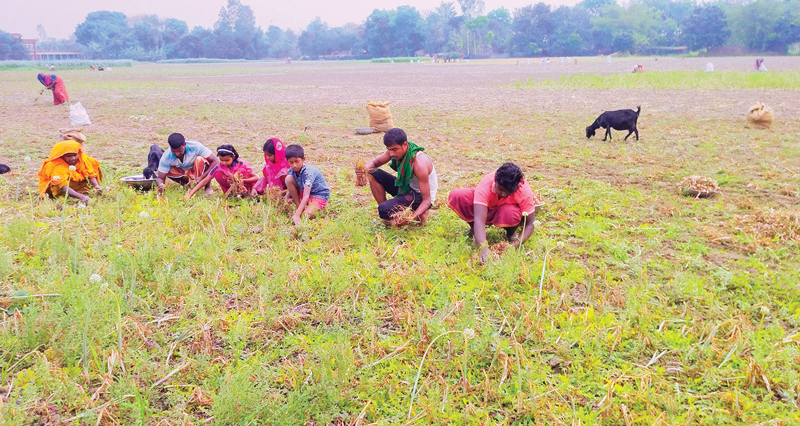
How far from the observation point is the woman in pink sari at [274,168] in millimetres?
5758

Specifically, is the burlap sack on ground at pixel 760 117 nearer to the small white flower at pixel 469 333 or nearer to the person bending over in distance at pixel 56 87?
the small white flower at pixel 469 333

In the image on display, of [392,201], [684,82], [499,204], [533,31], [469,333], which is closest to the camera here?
[469,333]

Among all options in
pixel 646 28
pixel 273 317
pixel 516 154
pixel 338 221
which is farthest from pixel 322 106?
pixel 646 28

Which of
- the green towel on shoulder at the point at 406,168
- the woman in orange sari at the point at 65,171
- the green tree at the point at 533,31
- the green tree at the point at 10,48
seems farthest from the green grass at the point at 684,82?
the green tree at the point at 10,48

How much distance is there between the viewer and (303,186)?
5402mm

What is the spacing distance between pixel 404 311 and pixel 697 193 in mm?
4112

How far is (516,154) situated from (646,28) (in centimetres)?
9182

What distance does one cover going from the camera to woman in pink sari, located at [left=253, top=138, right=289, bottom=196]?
18.9 feet

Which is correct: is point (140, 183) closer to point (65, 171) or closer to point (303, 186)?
point (65, 171)

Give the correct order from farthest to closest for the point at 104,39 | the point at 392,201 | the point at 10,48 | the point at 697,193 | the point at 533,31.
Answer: the point at 104,39, the point at 533,31, the point at 10,48, the point at 697,193, the point at 392,201

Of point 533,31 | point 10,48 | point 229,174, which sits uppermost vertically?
point 533,31

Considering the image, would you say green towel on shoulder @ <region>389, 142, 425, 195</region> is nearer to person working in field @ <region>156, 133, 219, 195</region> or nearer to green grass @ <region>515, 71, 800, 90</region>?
person working in field @ <region>156, 133, 219, 195</region>

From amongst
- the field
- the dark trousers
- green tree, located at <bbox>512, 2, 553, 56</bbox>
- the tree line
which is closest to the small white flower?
the field

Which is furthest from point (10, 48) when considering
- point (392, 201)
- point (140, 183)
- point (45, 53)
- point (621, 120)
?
point (392, 201)
